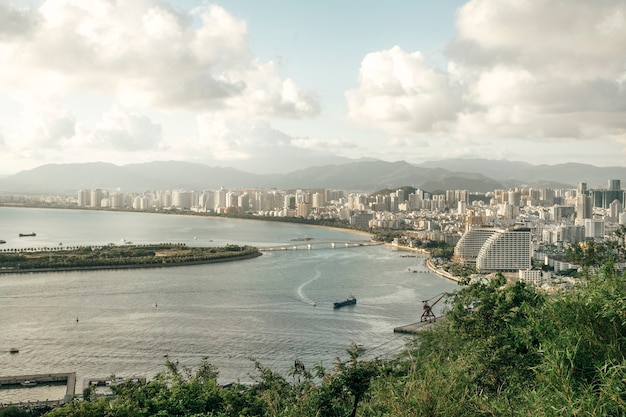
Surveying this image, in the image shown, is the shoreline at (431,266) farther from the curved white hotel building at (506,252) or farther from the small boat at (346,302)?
the small boat at (346,302)

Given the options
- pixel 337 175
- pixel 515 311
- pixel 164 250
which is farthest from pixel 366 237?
pixel 337 175

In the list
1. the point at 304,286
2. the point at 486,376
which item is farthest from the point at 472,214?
the point at 486,376

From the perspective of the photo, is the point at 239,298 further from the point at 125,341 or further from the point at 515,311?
the point at 515,311

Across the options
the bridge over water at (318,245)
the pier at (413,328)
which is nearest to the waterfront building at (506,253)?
the bridge over water at (318,245)

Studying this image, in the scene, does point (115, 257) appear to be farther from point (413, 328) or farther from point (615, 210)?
point (615, 210)

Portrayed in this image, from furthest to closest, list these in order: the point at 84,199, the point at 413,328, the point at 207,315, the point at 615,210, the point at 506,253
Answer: the point at 84,199, the point at 615,210, the point at 506,253, the point at 207,315, the point at 413,328
